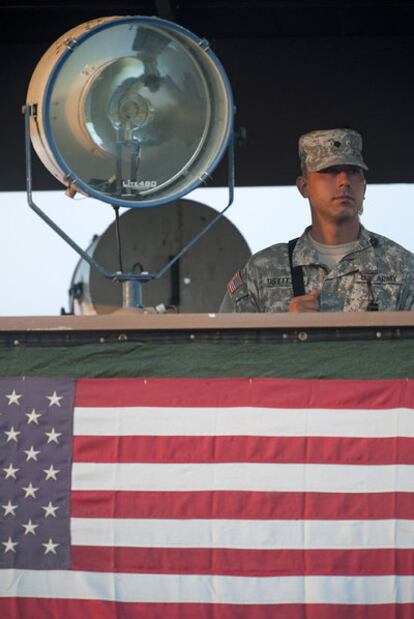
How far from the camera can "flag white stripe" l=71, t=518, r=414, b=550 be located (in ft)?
11.1

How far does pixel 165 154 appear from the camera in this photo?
407cm

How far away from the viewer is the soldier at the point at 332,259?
14.5ft

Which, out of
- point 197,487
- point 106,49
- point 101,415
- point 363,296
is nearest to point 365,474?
point 197,487

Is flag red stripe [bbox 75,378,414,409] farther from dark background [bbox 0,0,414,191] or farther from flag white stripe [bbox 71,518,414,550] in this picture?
dark background [bbox 0,0,414,191]

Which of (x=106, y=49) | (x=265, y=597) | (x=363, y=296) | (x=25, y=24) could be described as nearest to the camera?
(x=265, y=597)

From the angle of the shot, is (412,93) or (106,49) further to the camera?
(412,93)

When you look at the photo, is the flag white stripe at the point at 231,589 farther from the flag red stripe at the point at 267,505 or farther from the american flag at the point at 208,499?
the flag red stripe at the point at 267,505

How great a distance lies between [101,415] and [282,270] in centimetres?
118

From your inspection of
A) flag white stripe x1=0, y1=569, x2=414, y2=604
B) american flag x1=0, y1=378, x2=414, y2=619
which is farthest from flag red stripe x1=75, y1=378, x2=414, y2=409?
flag white stripe x1=0, y1=569, x2=414, y2=604

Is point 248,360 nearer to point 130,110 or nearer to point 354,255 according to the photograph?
point 130,110

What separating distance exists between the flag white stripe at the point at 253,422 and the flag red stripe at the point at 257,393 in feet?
0.06

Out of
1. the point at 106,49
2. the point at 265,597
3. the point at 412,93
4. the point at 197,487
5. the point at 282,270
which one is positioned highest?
the point at 412,93

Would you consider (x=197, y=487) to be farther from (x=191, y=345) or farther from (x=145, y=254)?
(x=145, y=254)

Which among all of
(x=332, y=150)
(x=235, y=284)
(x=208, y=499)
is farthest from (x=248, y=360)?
(x=332, y=150)
